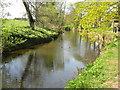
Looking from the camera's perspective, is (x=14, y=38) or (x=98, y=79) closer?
(x=98, y=79)

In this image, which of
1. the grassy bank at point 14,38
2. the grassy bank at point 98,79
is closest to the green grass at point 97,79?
the grassy bank at point 98,79

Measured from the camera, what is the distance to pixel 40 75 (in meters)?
5.41

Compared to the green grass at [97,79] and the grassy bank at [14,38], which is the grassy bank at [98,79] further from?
the grassy bank at [14,38]

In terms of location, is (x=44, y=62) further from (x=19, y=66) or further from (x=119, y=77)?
(x=119, y=77)

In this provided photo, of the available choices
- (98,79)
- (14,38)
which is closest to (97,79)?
(98,79)

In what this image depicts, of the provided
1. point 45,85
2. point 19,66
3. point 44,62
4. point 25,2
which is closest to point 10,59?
point 19,66

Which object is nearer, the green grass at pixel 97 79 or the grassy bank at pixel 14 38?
the green grass at pixel 97 79

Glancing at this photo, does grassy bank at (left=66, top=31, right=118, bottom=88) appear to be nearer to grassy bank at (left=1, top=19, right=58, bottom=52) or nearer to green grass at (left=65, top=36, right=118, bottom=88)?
green grass at (left=65, top=36, right=118, bottom=88)

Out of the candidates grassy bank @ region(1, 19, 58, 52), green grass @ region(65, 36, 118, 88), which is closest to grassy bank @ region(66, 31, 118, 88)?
green grass @ region(65, 36, 118, 88)

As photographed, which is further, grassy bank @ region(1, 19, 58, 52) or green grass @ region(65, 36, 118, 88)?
grassy bank @ region(1, 19, 58, 52)

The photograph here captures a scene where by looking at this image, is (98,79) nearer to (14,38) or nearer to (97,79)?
(97,79)

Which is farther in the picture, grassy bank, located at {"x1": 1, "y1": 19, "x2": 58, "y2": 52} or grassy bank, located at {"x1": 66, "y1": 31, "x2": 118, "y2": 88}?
grassy bank, located at {"x1": 1, "y1": 19, "x2": 58, "y2": 52}

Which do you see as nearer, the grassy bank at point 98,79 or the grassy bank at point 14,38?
the grassy bank at point 98,79

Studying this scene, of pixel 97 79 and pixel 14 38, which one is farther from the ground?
pixel 14 38
